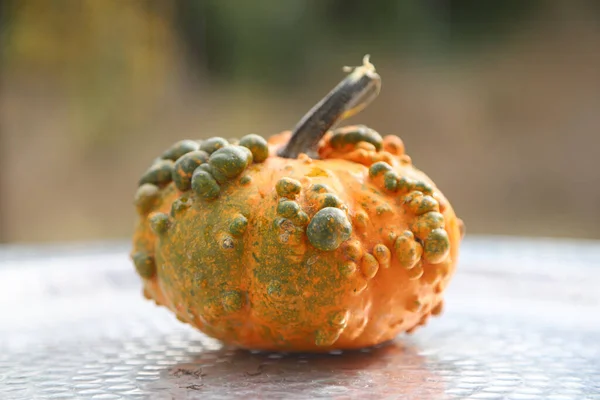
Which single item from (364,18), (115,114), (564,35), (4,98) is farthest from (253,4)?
(564,35)

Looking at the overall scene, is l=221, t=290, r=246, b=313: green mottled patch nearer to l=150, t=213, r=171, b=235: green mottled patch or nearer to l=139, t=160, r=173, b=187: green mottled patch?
l=150, t=213, r=171, b=235: green mottled patch

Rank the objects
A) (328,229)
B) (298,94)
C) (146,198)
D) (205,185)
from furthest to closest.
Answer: (298,94) → (146,198) → (205,185) → (328,229)

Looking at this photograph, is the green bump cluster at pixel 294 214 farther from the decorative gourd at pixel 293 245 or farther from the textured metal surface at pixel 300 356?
the textured metal surface at pixel 300 356

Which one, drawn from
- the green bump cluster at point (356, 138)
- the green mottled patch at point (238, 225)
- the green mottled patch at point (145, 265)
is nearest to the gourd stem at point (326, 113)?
the green bump cluster at point (356, 138)

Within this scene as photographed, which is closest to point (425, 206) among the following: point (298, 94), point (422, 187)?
point (422, 187)

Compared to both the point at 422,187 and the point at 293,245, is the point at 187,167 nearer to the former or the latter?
the point at 293,245

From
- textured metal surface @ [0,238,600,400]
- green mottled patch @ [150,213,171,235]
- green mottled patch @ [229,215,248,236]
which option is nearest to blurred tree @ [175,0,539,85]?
textured metal surface @ [0,238,600,400]

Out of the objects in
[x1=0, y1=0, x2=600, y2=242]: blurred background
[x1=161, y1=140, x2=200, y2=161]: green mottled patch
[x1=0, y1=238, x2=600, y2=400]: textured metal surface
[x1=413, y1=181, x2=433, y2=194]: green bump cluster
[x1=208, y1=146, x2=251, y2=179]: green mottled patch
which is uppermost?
[x1=0, y1=0, x2=600, y2=242]: blurred background
